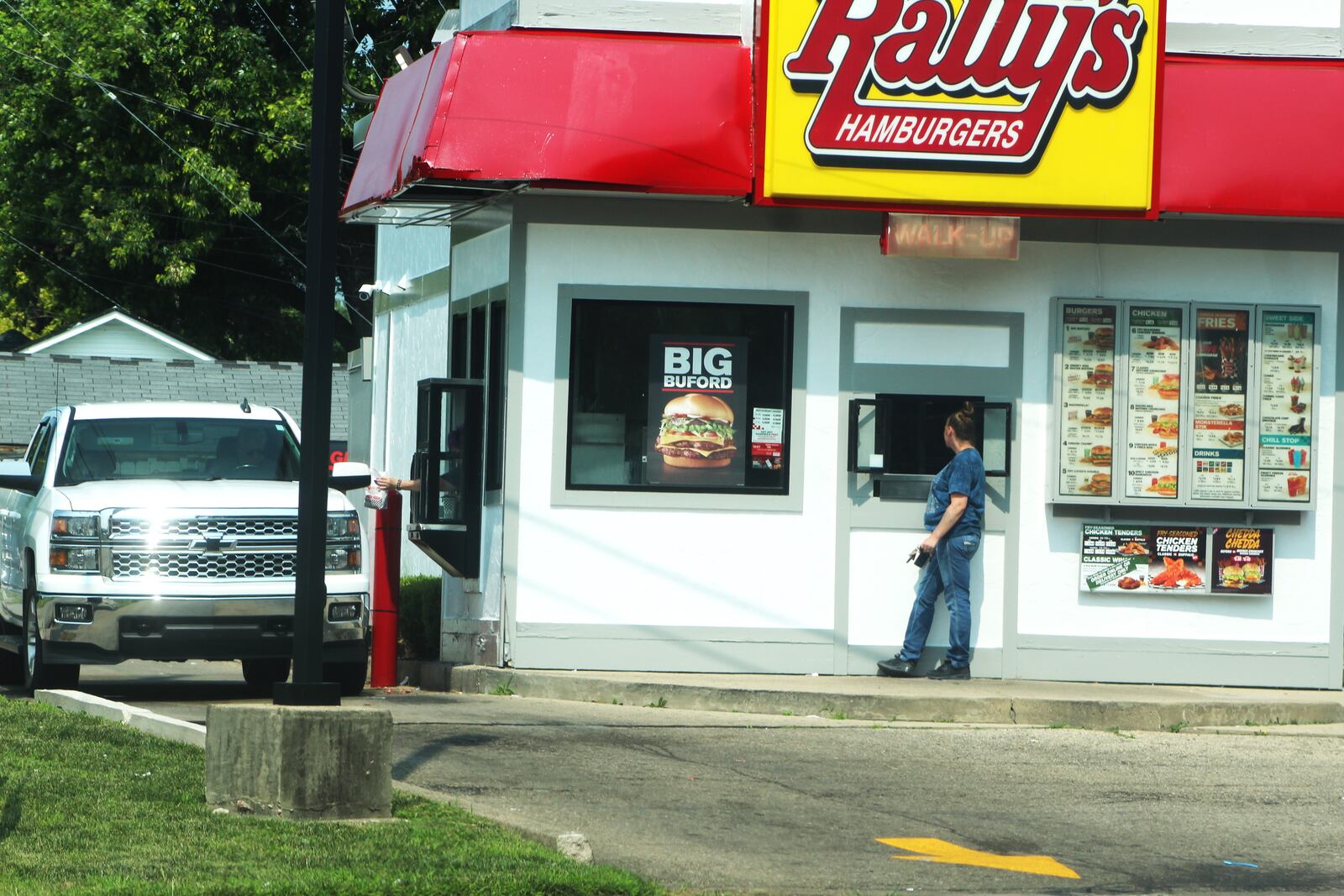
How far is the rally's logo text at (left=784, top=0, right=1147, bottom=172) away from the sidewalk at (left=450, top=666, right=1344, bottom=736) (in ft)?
11.4

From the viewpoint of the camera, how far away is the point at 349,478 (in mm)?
13148

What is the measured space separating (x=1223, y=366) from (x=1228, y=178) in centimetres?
138

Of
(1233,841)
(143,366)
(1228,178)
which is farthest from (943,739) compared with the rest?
(143,366)

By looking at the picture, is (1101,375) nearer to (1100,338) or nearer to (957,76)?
(1100,338)

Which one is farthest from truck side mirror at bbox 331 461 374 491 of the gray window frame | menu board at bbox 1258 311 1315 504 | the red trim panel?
menu board at bbox 1258 311 1315 504

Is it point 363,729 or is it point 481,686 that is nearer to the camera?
point 363,729

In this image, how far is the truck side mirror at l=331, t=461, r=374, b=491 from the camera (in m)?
13.1

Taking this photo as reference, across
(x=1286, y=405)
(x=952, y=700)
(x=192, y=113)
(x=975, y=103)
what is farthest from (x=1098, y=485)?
(x=192, y=113)

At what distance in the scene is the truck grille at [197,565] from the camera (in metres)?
12.2

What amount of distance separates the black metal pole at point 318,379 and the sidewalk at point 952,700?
4.79 metres

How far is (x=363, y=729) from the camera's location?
739 cm

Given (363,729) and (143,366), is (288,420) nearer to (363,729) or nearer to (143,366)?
(363,729)

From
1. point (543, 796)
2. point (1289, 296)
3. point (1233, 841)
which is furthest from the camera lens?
point (1289, 296)

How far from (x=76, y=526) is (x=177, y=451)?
1483 millimetres
